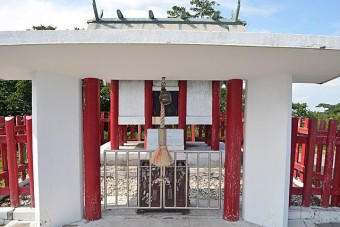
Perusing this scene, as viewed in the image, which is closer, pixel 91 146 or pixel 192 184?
pixel 91 146

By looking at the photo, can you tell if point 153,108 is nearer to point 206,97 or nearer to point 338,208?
point 206,97

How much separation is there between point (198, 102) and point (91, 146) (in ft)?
20.1

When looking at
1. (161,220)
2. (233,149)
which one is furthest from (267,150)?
(161,220)

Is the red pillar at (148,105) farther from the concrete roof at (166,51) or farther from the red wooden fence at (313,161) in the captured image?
the concrete roof at (166,51)

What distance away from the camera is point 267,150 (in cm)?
342

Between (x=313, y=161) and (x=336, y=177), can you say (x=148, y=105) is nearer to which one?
(x=313, y=161)

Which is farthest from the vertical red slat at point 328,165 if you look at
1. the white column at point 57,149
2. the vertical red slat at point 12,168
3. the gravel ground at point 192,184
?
the vertical red slat at point 12,168

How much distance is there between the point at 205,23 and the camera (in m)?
6.21

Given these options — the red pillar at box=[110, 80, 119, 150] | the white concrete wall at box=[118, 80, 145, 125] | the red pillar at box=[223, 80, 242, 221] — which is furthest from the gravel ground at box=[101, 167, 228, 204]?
the white concrete wall at box=[118, 80, 145, 125]

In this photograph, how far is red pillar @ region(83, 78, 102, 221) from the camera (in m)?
3.50

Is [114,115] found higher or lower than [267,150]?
higher

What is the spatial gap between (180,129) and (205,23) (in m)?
3.66

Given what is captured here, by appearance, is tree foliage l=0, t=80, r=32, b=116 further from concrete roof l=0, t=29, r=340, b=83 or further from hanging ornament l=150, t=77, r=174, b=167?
hanging ornament l=150, t=77, r=174, b=167

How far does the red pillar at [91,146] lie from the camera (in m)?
3.50
